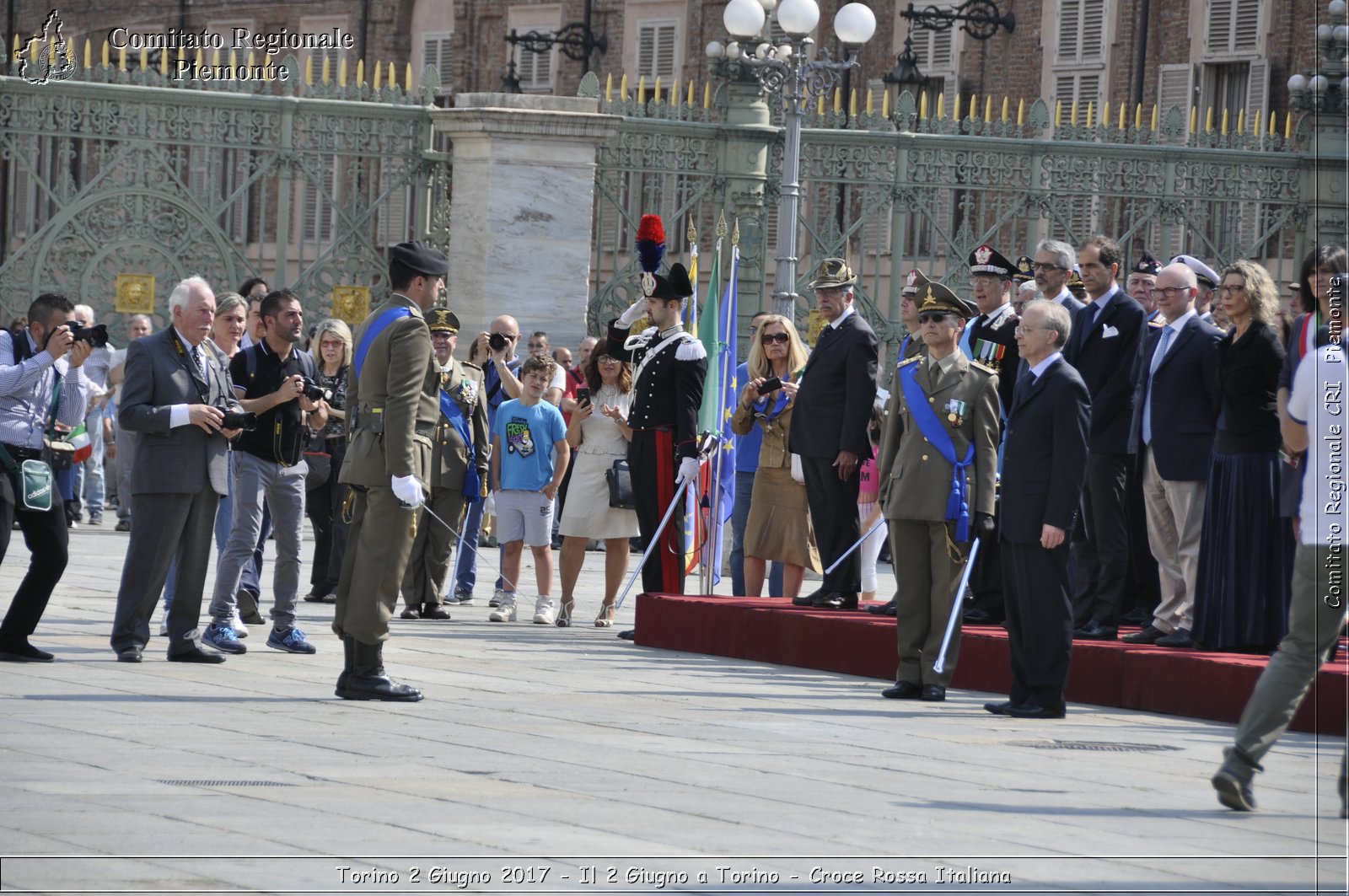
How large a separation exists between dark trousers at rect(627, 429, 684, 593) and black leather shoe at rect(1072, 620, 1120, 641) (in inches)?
100

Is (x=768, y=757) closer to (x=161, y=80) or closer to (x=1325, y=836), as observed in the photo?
(x=1325, y=836)

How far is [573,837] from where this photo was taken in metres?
→ 6.02

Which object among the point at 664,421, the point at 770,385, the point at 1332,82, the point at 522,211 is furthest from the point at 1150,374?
the point at 1332,82

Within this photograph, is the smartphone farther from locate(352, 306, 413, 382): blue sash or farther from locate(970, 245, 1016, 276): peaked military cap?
locate(352, 306, 413, 382): blue sash

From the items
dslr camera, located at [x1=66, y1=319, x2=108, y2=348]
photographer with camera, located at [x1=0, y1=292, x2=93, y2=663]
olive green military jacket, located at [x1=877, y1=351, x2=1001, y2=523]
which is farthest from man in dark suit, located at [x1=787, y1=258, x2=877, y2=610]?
photographer with camera, located at [x1=0, y1=292, x2=93, y2=663]

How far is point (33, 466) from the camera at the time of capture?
9.67 meters

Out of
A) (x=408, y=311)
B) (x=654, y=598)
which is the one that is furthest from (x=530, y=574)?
(x=408, y=311)

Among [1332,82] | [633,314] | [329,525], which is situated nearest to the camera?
[633,314]

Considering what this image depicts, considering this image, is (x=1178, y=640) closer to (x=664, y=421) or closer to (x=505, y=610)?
(x=664, y=421)

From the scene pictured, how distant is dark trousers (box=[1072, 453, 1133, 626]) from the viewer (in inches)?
416

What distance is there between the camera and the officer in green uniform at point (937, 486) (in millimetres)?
9562

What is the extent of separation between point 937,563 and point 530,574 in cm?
654

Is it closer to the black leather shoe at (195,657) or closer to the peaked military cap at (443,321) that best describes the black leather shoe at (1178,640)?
the peaked military cap at (443,321)

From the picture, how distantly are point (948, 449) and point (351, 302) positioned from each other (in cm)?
1049
